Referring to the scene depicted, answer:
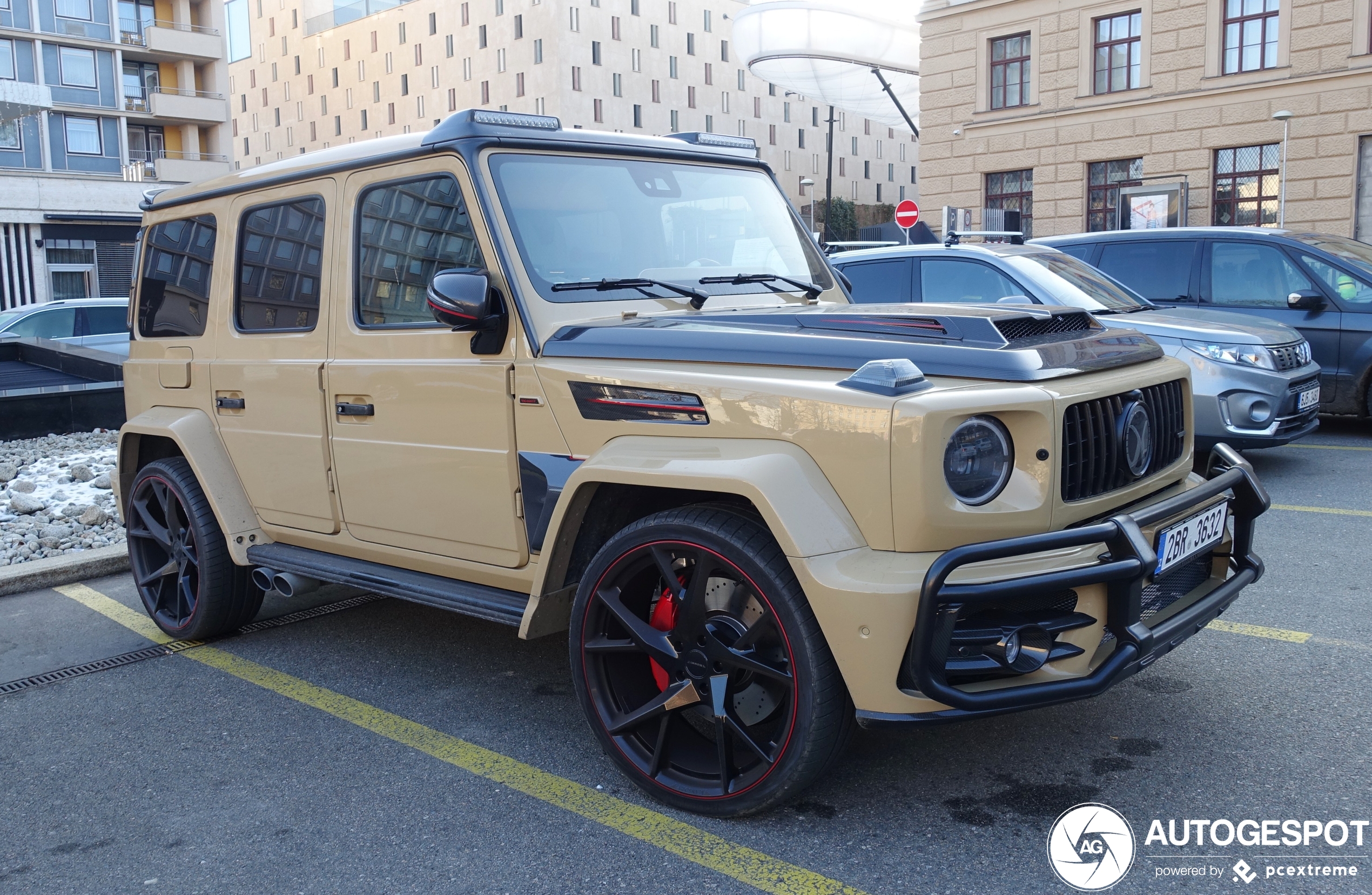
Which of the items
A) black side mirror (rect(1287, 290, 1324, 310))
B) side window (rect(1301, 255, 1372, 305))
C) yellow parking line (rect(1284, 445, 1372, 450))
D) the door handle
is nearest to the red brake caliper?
the door handle

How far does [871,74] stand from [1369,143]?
1184 inches

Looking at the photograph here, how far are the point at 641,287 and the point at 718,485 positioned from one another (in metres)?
1.09

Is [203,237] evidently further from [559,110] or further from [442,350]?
[559,110]

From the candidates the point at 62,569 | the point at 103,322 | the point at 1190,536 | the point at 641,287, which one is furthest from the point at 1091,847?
the point at 103,322

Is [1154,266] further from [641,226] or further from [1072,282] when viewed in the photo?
[641,226]

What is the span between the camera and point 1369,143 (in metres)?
23.6

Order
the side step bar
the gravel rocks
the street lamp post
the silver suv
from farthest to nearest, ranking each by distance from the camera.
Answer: the street lamp post < the silver suv < the gravel rocks < the side step bar

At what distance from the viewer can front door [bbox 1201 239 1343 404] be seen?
9.20 metres

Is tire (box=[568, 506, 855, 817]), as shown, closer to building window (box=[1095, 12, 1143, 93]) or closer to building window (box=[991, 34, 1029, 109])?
building window (box=[1095, 12, 1143, 93])

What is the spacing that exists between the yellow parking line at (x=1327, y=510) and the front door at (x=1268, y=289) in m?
2.93

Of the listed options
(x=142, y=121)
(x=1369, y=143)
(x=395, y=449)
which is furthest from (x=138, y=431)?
(x=142, y=121)

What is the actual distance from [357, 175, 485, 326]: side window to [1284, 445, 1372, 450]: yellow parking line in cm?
762

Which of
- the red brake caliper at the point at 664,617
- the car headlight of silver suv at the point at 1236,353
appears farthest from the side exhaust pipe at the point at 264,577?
the car headlight of silver suv at the point at 1236,353

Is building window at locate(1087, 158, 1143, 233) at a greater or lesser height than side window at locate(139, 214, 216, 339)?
greater
